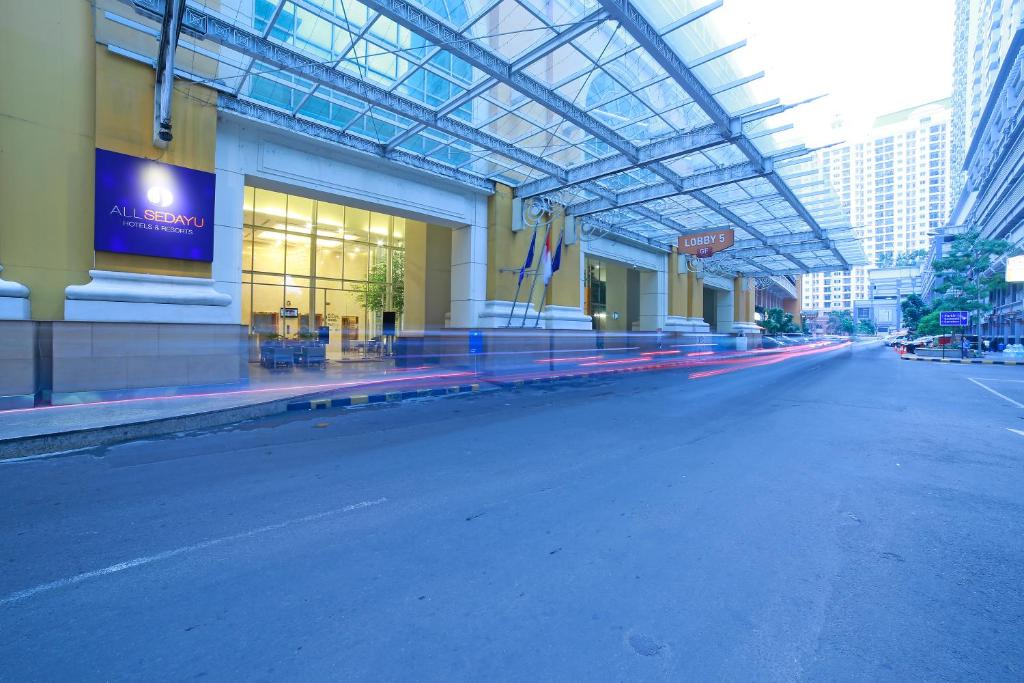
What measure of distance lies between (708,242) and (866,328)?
143080 mm

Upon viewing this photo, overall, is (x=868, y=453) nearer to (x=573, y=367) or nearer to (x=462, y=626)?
(x=462, y=626)

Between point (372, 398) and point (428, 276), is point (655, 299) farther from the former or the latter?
point (372, 398)

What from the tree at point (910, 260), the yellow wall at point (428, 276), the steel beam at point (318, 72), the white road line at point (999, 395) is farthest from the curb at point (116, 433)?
the tree at point (910, 260)

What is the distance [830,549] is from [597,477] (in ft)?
7.26

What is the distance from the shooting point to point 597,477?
5250 mm

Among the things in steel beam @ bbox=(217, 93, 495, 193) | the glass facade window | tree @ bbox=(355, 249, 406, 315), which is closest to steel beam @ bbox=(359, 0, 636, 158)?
steel beam @ bbox=(217, 93, 495, 193)

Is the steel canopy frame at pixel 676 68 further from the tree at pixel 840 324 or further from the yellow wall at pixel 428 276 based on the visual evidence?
the tree at pixel 840 324

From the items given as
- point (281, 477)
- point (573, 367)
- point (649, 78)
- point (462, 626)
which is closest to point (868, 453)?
point (462, 626)

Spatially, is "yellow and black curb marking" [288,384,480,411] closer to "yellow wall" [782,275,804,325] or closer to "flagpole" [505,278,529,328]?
"flagpole" [505,278,529,328]

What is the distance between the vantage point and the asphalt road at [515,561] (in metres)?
2.37

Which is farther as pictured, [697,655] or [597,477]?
[597,477]

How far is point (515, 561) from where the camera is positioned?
3.34 m

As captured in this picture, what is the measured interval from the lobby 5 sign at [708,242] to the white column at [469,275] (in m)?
8.92

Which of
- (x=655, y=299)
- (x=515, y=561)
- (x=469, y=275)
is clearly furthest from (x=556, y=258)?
(x=515, y=561)
